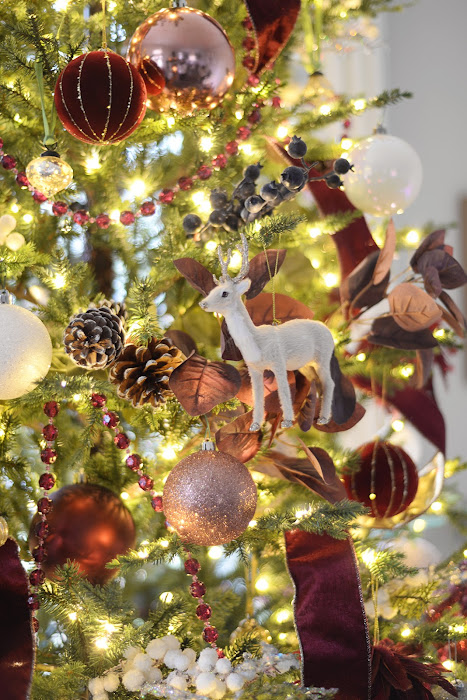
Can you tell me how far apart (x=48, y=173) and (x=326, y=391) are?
32cm

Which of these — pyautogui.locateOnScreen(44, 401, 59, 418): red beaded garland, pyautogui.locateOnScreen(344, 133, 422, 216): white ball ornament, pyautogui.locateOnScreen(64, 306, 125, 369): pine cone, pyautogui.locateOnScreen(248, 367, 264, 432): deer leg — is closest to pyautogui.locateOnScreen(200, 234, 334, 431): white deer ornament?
pyautogui.locateOnScreen(248, 367, 264, 432): deer leg

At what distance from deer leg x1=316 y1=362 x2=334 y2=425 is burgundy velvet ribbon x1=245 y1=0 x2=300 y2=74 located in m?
0.39

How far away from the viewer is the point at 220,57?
0.69 m

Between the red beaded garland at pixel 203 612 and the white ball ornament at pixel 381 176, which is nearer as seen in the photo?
the red beaded garland at pixel 203 612

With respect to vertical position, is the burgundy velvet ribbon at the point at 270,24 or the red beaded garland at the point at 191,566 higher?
the burgundy velvet ribbon at the point at 270,24

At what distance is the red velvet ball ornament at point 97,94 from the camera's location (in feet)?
2.03

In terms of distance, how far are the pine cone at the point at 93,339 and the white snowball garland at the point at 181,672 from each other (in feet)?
0.87

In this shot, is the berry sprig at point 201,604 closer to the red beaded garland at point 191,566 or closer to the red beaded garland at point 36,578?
the red beaded garland at point 191,566

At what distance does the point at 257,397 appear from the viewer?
1.96 feet

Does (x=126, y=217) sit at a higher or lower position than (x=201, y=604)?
higher

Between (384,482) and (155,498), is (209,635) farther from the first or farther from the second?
(384,482)

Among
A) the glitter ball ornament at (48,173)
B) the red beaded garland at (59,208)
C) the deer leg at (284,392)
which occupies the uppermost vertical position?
the glitter ball ornament at (48,173)

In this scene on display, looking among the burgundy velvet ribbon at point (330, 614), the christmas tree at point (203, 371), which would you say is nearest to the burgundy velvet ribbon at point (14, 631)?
the christmas tree at point (203, 371)

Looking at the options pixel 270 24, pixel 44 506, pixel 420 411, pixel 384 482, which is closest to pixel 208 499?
pixel 44 506
